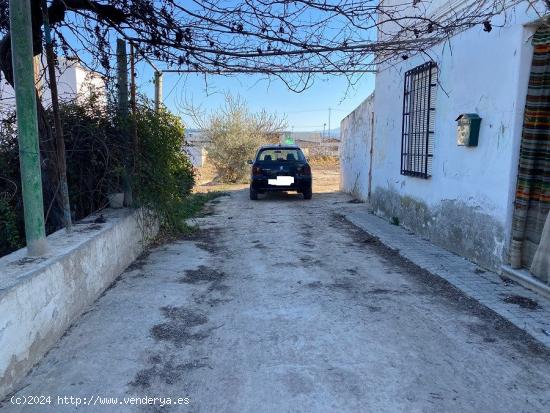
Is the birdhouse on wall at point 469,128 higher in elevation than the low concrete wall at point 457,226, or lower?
higher

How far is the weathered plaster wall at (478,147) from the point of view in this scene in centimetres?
460

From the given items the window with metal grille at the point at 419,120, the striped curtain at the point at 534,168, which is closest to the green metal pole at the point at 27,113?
the striped curtain at the point at 534,168

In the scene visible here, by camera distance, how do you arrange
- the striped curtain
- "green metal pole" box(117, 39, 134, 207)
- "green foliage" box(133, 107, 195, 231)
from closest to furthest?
the striped curtain, "green metal pole" box(117, 39, 134, 207), "green foliage" box(133, 107, 195, 231)

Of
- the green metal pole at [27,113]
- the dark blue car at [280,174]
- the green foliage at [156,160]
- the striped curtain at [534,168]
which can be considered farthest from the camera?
the dark blue car at [280,174]

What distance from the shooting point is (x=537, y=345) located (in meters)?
3.24

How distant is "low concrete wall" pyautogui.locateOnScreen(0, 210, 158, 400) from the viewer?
2.61 m

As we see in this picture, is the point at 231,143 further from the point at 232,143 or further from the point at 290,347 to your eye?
the point at 290,347

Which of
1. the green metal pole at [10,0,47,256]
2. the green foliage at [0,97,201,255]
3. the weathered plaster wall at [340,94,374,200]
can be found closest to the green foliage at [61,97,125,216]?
the green foliage at [0,97,201,255]

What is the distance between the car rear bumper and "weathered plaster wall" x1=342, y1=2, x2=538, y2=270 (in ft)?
16.1

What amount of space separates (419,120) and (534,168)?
10.2ft

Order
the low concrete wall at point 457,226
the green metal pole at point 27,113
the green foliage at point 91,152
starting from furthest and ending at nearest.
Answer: the green foliage at point 91,152 < the low concrete wall at point 457,226 < the green metal pole at point 27,113

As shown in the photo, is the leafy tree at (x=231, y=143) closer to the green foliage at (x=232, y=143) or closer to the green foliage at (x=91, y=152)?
the green foliage at (x=232, y=143)

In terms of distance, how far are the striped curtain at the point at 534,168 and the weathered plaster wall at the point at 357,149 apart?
714cm

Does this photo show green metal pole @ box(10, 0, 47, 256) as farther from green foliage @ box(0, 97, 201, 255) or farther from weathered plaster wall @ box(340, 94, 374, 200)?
weathered plaster wall @ box(340, 94, 374, 200)
